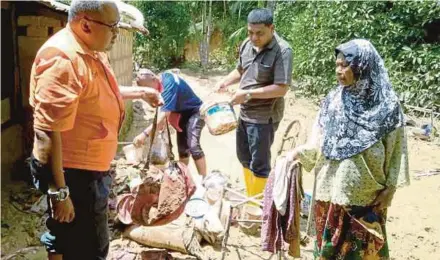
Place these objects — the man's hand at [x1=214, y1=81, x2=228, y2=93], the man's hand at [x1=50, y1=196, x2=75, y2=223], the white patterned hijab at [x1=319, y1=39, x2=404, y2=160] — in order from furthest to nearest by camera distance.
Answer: the man's hand at [x1=214, y1=81, x2=228, y2=93] < the white patterned hijab at [x1=319, y1=39, x2=404, y2=160] < the man's hand at [x1=50, y1=196, x2=75, y2=223]

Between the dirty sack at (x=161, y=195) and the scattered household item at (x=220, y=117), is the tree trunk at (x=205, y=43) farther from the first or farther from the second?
the dirty sack at (x=161, y=195)

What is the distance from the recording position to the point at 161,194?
3.08 meters

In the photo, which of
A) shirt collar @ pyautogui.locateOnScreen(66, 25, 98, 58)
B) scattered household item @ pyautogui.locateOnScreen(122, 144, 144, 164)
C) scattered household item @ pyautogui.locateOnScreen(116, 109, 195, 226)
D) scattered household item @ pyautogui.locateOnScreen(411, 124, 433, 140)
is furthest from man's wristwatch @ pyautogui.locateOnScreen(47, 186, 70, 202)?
scattered household item @ pyautogui.locateOnScreen(411, 124, 433, 140)

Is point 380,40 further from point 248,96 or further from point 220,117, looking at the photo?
point 220,117

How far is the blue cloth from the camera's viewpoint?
434 centimetres

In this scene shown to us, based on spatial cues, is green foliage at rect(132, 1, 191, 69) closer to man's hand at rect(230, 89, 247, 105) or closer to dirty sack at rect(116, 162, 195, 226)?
man's hand at rect(230, 89, 247, 105)

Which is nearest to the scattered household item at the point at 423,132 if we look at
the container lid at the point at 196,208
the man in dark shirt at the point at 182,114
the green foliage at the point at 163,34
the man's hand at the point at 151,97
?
the man in dark shirt at the point at 182,114

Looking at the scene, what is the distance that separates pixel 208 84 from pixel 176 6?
Result: 3.02 meters

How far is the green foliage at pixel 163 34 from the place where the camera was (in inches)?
552

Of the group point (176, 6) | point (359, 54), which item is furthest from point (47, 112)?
point (176, 6)

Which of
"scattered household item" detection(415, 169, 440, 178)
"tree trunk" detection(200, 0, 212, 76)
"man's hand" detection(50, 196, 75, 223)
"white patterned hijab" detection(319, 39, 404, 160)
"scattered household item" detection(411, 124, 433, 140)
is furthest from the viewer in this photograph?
"tree trunk" detection(200, 0, 212, 76)

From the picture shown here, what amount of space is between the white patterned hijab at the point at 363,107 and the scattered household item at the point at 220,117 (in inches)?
36.4

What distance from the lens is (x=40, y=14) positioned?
5.08 metres

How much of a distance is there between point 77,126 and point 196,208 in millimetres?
1866
